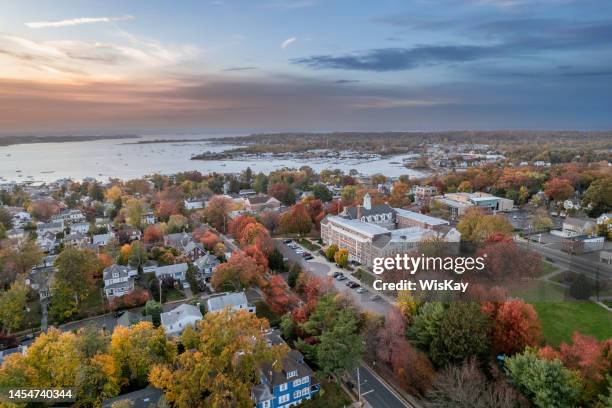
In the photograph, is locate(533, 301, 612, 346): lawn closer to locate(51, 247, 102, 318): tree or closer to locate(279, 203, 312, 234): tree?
locate(279, 203, 312, 234): tree

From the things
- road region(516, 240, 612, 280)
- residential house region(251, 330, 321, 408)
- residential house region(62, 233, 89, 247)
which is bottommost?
residential house region(251, 330, 321, 408)

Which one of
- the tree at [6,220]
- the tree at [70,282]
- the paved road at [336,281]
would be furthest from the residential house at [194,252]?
the tree at [6,220]

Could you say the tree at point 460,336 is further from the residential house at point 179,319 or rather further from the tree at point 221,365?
the residential house at point 179,319

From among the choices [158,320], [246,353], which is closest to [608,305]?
[246,353]

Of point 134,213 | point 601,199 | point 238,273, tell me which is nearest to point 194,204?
point 134,213

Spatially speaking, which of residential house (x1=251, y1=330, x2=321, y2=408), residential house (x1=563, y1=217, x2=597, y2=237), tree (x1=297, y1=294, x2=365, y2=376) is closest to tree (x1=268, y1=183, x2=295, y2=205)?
residential house (x1=563, y1=217, x2=597, y2=237)

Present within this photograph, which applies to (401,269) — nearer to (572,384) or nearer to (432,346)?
(432,346)
